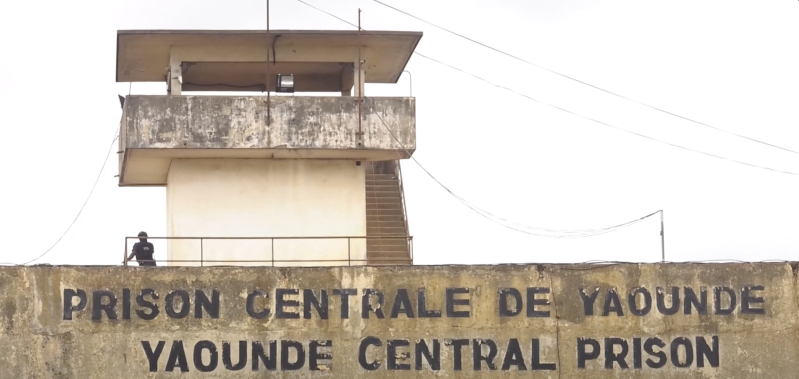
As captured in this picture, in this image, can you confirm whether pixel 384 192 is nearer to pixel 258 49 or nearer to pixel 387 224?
pixel 387 224

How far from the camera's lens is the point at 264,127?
28.3m

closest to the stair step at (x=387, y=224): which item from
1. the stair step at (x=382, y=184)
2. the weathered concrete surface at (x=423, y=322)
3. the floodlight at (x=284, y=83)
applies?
the stair step at (x=382, y=184)

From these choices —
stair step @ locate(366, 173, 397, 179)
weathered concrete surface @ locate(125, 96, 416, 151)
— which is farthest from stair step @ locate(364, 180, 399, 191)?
weathered concrete surface @ locate(125, 96, 416, 151)

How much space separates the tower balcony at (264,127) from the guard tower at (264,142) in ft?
0.06

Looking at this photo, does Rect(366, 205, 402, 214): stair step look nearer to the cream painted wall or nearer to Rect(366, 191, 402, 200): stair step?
Rect(366, 191, 402, 200): stair step

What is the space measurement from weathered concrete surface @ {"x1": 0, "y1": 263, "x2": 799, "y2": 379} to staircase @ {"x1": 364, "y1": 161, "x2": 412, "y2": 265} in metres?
5.30

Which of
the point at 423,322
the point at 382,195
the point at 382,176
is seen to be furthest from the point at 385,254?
the point at 423,322

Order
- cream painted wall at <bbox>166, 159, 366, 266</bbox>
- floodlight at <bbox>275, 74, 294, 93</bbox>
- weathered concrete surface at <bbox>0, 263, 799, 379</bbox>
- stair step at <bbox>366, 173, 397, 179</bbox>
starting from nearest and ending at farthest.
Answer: weathered concrete surface at <bbox>0, 263, 799, 379</bbox> < cream painted wall at <bbox>166, 159, 366, 266</bbox> < floodlight at <bbox>275, 74, 294, 93</bbox> < stair step at <bbox>366, 173, 397, 179</bbox>

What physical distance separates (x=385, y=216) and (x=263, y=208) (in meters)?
4.71

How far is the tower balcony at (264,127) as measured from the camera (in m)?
28.0

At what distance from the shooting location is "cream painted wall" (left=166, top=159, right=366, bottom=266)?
1146 inches

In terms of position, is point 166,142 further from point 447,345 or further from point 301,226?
point 447,345

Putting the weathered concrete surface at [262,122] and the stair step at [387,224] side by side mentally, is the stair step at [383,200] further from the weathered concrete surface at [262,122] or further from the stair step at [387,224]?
→ the weathered concrete surface at [262,122]

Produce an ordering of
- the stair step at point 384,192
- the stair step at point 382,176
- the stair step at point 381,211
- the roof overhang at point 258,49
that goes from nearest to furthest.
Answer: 1. the roof overhang at point 258,49
2. the stair step at point 381,211
3. the stair step at point 384,192
4. the stair step at point 382,176
